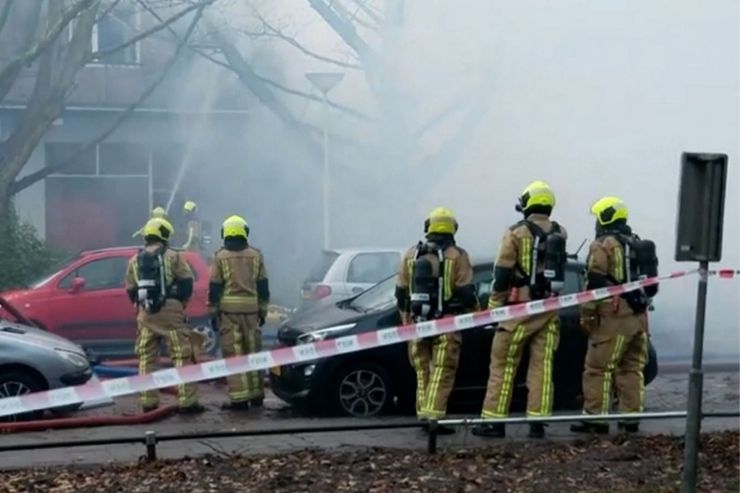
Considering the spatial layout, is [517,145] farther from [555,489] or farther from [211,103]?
[555,489]

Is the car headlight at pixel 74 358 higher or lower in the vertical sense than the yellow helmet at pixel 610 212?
lower

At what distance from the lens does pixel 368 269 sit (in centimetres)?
1700

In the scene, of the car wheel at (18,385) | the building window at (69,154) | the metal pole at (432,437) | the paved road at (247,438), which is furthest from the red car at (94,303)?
the building window at (69,154)

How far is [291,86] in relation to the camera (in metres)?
22.2

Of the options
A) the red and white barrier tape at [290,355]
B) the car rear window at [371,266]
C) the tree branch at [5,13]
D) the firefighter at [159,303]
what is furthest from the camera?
the tree branch at [5,13]

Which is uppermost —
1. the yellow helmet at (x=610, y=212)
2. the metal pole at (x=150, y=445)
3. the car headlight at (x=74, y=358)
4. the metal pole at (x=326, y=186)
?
the metal pole at (x=326, y=186)

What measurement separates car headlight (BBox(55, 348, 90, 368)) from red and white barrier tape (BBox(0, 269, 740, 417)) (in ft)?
4.07

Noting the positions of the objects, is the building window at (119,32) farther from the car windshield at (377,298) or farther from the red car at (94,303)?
the car windshield at (377,298)

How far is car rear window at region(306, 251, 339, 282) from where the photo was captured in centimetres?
1714

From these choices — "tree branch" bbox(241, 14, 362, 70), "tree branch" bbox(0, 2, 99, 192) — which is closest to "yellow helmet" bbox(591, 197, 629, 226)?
"tree branch" bbox(241, 14, 362, 70)

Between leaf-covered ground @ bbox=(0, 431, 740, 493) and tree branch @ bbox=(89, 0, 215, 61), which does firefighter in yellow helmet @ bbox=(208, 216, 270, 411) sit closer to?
leaf-covered ground @ bbox=(0, 431, 740, 493)

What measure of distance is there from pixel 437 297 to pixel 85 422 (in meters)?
2.77

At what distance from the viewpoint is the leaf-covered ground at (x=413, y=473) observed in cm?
845

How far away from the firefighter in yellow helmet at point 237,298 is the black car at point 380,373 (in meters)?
0.39
